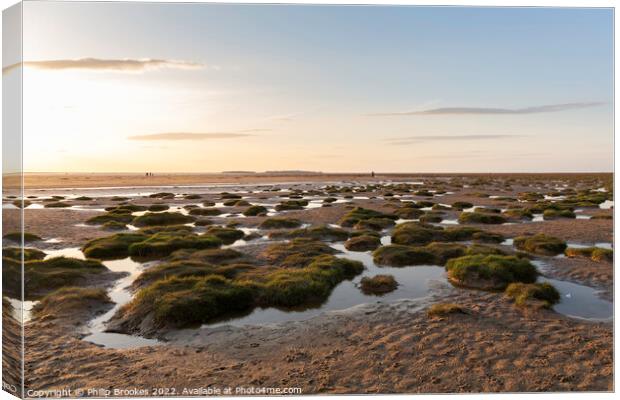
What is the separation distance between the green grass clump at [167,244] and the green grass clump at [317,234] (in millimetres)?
5639

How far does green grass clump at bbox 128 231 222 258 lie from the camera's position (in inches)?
1014

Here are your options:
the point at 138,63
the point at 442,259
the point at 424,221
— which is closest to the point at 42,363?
the point at 138,63

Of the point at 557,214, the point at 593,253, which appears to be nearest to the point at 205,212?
the point at 593,253

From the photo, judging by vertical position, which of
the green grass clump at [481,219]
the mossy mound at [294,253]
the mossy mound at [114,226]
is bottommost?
the mossy mound at [114,226]

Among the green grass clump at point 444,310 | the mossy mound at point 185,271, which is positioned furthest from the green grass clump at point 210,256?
the green grass clump at point 444,310

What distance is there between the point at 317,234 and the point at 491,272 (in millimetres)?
14942

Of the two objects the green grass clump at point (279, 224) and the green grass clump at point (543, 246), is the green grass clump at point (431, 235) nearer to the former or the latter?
the green grass clump at point (543, 246)

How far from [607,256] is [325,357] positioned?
19994 mm

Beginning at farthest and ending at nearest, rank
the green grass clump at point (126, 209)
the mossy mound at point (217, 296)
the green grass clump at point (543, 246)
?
the green grass clump at point (126, 209), the green grass clump at point (543, 246), the mossy mound at point (217, 296)

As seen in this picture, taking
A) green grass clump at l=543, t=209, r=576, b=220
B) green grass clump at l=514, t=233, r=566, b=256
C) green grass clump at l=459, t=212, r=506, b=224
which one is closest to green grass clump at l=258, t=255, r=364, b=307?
green grass clump at l=514, t=233, r=566, b=256

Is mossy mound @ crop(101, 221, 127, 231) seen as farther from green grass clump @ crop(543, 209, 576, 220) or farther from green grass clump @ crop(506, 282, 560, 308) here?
green grass clump @ crop(543, 209, 576, 220)

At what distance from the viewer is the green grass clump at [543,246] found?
25.2 meters

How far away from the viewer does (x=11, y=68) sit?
10492 mm

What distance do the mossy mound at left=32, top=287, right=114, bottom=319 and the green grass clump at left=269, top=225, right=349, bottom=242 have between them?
16.2 meters
